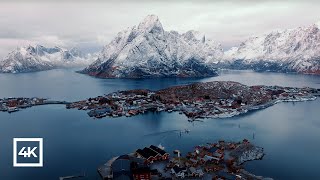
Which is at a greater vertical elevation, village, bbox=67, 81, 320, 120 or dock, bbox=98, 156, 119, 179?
village, bbox=67, 81, 320, 120

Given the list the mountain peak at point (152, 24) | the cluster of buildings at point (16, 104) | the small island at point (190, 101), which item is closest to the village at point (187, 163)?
the small island at point (190, 101)

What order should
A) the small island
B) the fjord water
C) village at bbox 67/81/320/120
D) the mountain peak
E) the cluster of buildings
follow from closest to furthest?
the fjord water
village at bbox 67/81/320/120
the small island
the cluster of buildings
the mountain peak

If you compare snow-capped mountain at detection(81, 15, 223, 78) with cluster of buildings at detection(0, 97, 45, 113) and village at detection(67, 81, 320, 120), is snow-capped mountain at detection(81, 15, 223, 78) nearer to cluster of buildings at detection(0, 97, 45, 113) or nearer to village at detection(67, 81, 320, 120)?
village at detection(67, 81, 320, 120)

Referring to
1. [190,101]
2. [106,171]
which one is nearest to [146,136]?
[106,171]

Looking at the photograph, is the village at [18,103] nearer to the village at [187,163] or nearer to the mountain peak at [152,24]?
the village at [187,163]

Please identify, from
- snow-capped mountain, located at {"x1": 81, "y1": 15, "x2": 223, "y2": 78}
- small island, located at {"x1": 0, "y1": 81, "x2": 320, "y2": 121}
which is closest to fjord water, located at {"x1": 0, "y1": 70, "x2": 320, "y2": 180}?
small island, located at {"x1": 0, "y1": 81, "x2": 320, "y2": 121}

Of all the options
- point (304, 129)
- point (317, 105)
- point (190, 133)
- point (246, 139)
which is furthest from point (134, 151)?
point (317, 105)
